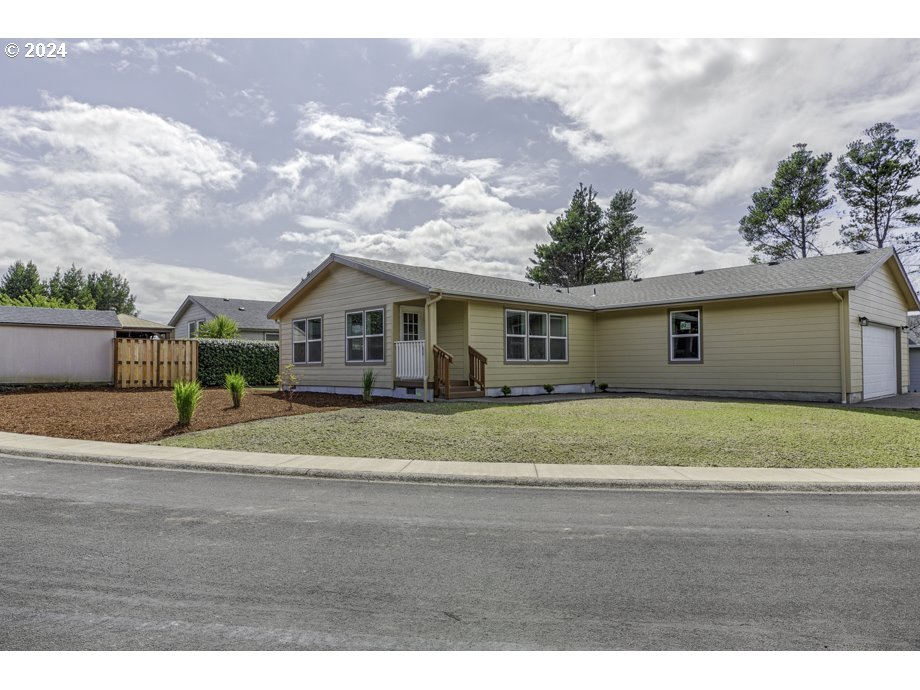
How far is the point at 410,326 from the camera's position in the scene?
58.2 ft

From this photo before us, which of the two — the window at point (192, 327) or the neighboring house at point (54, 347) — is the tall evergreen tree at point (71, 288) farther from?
the neighboring house at point (54, 347)

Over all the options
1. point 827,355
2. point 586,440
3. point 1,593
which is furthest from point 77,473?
point 827,355

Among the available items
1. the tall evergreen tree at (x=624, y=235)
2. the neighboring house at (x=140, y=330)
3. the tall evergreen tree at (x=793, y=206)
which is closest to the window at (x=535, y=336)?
the neighboring house at (x=140, y=330)

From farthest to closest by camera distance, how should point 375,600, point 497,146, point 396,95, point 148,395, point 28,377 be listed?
point 28,377, point 497,146, point 148,395, point 396,95, point 375,600

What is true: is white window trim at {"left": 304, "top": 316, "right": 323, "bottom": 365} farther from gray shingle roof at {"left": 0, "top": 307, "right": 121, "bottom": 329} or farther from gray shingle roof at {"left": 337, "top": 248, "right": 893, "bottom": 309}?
gray shingle roof at {"left": 0, "top": 307, "right": 121, "bottom": 329}

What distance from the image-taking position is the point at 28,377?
2056 centimetres

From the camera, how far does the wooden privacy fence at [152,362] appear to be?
21.2 meters

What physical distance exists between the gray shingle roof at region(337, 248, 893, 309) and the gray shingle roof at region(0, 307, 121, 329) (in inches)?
440

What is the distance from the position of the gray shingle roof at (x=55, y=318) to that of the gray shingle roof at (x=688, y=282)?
36.7ft

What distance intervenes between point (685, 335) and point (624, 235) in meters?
26.2

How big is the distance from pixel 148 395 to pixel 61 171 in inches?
281

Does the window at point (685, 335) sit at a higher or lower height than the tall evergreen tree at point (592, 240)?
lower

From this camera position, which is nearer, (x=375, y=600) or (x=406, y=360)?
(x=375, y=600)

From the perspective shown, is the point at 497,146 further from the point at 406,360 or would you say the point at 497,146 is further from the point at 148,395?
the point at 148,395
